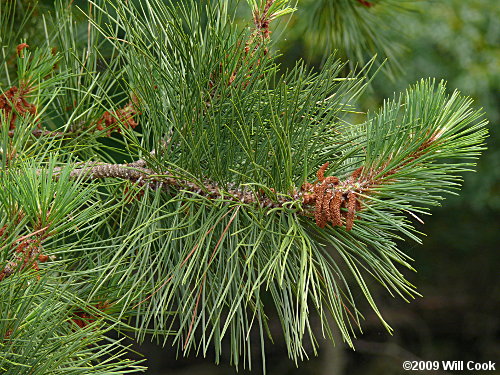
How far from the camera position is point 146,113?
1.72 ft

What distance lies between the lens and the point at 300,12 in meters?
1.28

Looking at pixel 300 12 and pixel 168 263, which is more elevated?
pixel 300 12

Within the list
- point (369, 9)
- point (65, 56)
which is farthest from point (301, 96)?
point (369, 9)

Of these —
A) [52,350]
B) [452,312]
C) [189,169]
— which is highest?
[452,312]

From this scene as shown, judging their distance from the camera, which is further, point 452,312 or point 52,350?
point 452,312

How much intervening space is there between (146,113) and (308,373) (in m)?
2.57

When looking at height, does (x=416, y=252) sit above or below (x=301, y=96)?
above

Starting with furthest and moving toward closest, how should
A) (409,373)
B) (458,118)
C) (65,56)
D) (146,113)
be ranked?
(409,373), (65,56), (146,113), (458,118)

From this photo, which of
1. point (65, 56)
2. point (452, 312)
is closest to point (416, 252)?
point (452, 312)

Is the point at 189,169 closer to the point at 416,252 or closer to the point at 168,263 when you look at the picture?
the point at 168,263

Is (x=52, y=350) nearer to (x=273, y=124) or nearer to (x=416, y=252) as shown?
(x=273, y=124)

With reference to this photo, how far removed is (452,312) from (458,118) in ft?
8.95

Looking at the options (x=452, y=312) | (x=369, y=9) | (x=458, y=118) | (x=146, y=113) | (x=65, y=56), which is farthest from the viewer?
(x=452, y=312)

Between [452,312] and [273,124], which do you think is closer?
[273,124]
